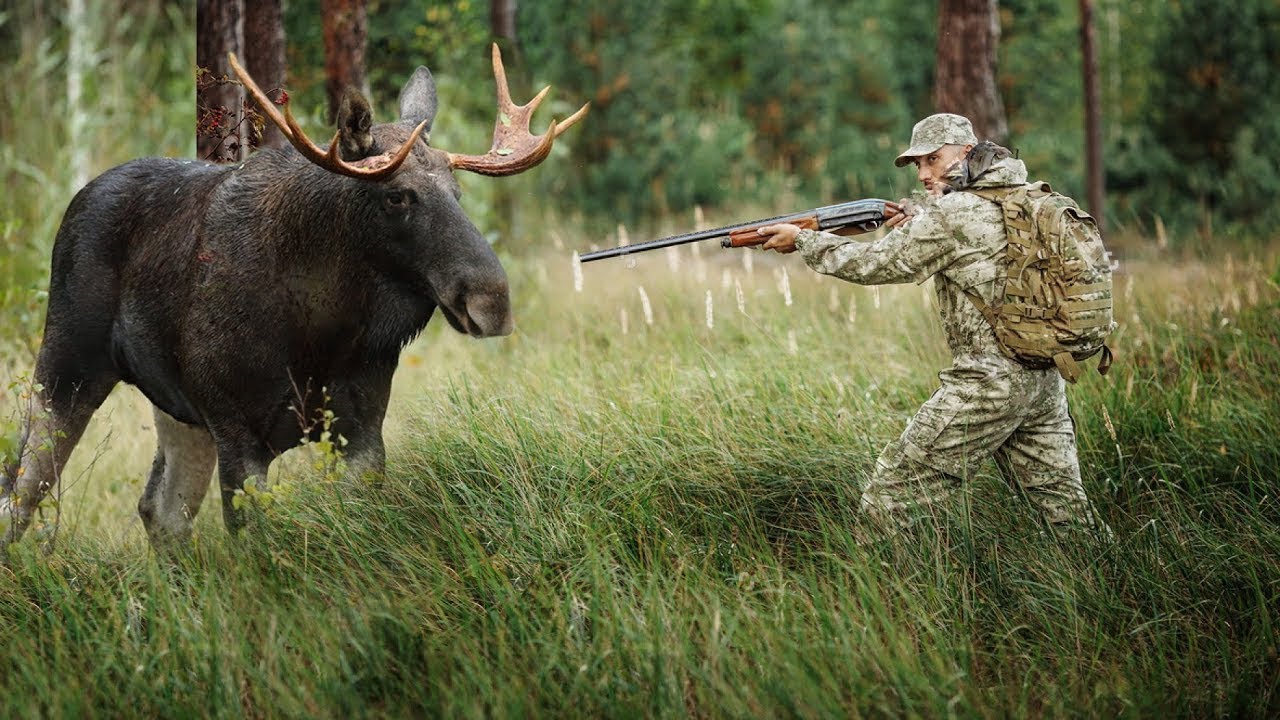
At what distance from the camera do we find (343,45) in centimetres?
885

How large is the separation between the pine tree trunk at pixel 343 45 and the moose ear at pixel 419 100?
3657 millimetres

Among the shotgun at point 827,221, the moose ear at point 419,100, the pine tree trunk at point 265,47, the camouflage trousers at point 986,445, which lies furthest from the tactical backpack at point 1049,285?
the pine tree trunk at point 265,47

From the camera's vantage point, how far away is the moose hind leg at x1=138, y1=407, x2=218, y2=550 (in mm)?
5719

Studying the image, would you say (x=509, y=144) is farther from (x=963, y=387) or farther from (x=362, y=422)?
(x=963, y=387)

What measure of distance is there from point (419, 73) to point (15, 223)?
3145 millimetres

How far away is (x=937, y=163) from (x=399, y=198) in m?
2.16

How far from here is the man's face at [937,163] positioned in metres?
4.68

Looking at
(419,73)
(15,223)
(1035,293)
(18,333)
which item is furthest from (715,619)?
(18,333)

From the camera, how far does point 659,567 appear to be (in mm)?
4246

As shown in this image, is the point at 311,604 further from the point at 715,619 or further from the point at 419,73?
the point at 419,73

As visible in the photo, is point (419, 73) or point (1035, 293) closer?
point (1035, 293)

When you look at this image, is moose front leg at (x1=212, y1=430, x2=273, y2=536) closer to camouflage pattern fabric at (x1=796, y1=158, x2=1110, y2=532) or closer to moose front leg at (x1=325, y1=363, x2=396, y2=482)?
moose front leg at (x1=325, y1=363, x2=396, y2=482)

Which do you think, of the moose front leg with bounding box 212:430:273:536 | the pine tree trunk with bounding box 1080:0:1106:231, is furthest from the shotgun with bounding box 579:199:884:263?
the pine tree trunk with bounding box 1080:0:1106:231

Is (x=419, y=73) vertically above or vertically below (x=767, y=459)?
above
